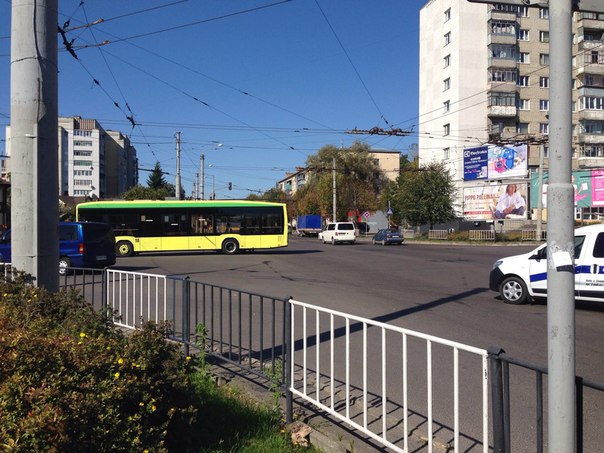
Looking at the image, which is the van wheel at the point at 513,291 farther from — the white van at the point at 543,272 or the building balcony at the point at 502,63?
the building balcony at the point at 502,63

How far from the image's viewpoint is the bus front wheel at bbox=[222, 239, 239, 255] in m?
30.3

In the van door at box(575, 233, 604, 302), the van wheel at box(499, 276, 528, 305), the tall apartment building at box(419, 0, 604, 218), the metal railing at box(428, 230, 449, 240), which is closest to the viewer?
the van door at box(575, 233, 604, 302)

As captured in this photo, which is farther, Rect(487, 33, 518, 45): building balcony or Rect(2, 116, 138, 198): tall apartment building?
Rect(2, 116, 138, 198): tall apartment building

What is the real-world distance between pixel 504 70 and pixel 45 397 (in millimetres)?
60780

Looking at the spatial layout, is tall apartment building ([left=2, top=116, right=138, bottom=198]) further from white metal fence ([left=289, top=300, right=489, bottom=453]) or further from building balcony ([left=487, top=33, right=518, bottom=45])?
white metal fence ([left=289, top=300, right=489, bottom=453])

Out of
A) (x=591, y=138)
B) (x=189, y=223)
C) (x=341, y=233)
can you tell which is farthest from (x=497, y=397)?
(x=591, y=138)

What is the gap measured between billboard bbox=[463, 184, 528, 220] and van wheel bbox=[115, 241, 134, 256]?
34635mm

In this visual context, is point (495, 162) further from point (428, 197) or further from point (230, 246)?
point (230, 246)

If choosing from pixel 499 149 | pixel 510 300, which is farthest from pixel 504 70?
pixel 510 300

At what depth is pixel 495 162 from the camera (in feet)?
165

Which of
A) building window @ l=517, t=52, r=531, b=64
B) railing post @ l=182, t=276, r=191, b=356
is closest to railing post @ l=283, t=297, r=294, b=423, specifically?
Answer: railing post @ l=182, t=276, r=191, b=356

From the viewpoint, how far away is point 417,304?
38.5ft

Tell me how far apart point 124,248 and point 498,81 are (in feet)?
143

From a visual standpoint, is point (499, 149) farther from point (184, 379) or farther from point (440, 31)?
point (184, 379)
